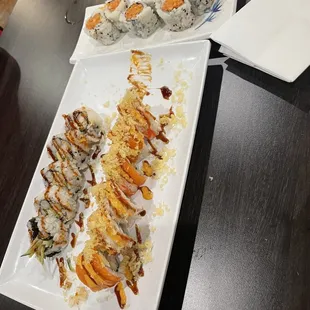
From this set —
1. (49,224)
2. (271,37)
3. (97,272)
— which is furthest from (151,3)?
(97,272)

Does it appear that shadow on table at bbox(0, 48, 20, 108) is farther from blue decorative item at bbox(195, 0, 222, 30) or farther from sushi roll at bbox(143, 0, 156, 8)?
blue decorative item at bbox(195, 0, 222, 30)

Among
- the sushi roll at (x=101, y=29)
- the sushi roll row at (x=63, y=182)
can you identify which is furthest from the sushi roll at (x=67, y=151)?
the sushi roll at (x=101, y=29)

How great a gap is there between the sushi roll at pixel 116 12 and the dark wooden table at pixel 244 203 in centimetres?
65

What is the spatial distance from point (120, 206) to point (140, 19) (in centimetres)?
105

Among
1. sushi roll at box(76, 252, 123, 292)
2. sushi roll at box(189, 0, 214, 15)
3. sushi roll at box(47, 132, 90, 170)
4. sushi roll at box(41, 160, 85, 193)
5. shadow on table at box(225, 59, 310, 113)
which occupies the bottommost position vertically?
sushi roll at box(76, 252, 123, 292)

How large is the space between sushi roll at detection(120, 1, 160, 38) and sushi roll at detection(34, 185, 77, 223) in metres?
0.96

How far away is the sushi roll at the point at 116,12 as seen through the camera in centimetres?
213

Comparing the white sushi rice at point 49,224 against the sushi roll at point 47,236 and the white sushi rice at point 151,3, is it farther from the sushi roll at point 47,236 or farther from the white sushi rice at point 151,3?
the white sushi rice at point 151,3

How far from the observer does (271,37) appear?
5.28ft

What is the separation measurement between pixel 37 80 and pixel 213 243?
64.2 inches

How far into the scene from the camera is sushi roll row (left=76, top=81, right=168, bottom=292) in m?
1.43

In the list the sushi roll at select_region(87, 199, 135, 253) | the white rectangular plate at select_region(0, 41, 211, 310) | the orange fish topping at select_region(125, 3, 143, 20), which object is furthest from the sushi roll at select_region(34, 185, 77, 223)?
the orange fish topping at select_region(125, 3, 143, 20)

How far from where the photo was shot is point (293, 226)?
1292 mm

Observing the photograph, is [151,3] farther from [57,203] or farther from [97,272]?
[97,272]
